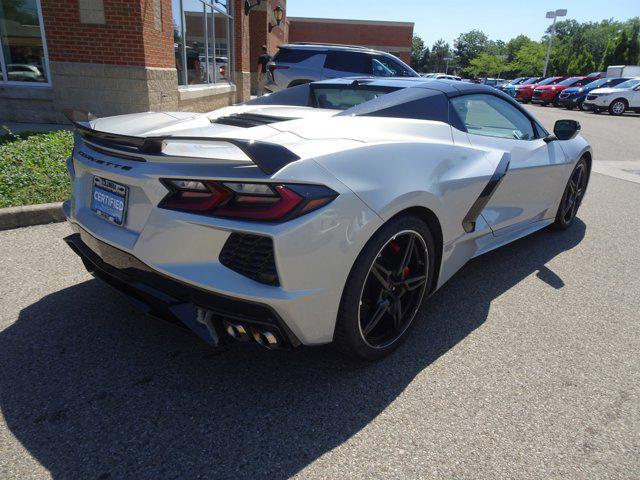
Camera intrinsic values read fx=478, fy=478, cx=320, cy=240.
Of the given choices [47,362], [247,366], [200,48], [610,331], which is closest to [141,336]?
[47,362]

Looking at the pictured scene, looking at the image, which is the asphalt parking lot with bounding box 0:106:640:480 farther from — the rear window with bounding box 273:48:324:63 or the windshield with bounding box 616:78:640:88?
the windshield with bounding box 616:78:640:88

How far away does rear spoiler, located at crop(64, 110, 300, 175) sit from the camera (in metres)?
1.88

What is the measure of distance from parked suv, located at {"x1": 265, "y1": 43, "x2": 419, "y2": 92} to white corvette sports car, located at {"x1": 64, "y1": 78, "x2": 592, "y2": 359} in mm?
7931

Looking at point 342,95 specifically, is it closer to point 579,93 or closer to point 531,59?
point 579,93

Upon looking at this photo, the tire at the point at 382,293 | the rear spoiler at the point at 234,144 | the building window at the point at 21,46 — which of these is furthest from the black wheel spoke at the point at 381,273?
the building window at the point at 21,46

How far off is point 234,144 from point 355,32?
2046 inches

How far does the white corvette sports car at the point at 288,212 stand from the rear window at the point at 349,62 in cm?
789

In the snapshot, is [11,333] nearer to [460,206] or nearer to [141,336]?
[141,336]

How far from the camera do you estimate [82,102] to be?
865 centimetres

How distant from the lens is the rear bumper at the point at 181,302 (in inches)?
76.7

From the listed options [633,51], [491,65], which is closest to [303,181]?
[633,51]

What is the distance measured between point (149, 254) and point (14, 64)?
30.2 feet

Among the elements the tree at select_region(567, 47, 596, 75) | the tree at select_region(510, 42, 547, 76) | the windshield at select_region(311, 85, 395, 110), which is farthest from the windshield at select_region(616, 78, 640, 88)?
the tree at select_region(510, 42, 547, 76)

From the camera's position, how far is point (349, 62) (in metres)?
10.7
